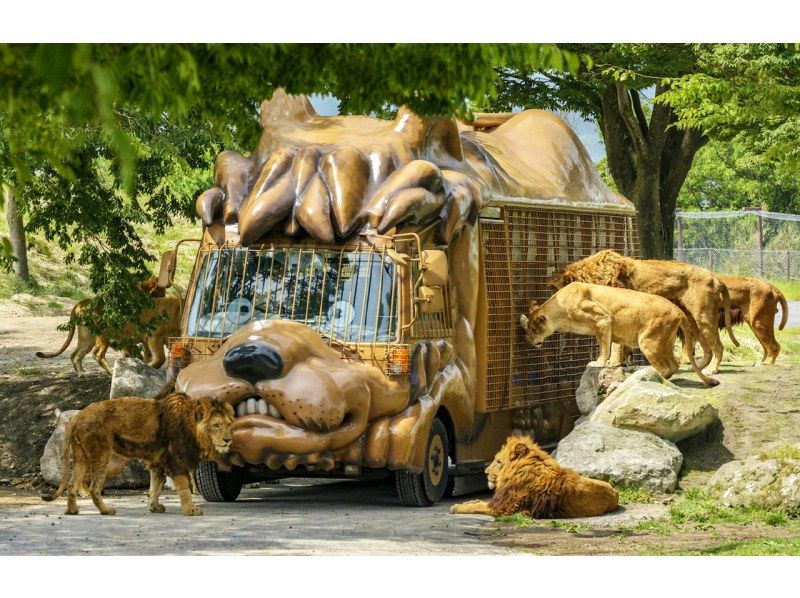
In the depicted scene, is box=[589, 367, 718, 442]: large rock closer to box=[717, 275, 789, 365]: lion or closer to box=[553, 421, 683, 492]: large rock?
box=[553, 421, 683, 492]: large rock

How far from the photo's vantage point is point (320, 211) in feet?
38.0

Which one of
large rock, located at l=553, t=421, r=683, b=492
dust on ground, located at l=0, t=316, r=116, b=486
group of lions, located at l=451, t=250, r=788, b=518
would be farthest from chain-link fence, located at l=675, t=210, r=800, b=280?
large rock, located at l=553, t=421, r=683, b=492

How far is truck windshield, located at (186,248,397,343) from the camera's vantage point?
38.1 ft

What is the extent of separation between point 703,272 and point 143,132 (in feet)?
20.1

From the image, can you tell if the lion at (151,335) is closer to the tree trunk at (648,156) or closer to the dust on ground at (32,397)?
the dust on ground at (32,397)

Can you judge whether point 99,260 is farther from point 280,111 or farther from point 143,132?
point 280,111

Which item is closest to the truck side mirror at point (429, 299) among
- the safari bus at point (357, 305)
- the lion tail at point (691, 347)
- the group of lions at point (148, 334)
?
the safari bus at point (357, 305)

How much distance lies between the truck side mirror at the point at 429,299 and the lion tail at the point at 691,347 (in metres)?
3.33

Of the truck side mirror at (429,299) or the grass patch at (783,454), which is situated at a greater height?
the truck side mirror at (429,299)

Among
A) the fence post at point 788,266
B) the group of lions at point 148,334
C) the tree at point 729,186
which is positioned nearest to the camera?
the group of lions at point 148,334

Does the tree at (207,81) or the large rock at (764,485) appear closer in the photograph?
the tree at (207,81)

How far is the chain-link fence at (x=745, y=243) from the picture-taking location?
27000 mm

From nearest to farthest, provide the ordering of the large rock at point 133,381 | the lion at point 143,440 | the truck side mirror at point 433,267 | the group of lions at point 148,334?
the lion at point 143,440
the truck side mirror at point 433,267
the large rock at point 133,381
the group of lions at point 148,334

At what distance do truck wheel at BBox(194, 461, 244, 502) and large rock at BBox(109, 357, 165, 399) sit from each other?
256 centimetres
